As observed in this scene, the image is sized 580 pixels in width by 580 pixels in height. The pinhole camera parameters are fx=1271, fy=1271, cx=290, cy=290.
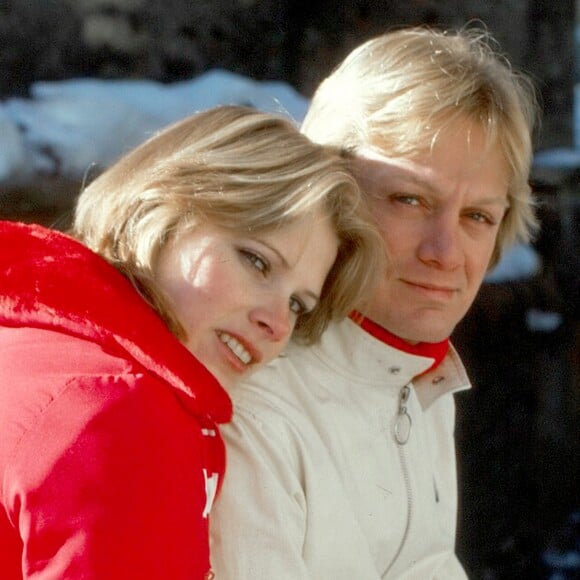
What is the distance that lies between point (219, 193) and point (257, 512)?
475 mm

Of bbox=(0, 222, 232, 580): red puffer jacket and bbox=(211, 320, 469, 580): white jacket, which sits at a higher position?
bbox=(0, 222, 232, 580): red puffer jacket

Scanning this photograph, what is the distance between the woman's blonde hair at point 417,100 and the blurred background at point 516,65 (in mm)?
1503

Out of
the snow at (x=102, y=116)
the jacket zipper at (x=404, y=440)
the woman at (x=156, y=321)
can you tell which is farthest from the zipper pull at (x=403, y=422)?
the snow at (x=102, y=116)

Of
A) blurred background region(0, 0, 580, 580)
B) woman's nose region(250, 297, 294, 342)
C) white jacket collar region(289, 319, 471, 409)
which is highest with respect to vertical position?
woman's nose region(250, 297, 294, 342)

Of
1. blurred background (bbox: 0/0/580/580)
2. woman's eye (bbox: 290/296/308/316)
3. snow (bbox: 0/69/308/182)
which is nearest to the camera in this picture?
woman's eye (bbox: 290/296/308/316)

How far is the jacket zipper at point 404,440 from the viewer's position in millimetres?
2182

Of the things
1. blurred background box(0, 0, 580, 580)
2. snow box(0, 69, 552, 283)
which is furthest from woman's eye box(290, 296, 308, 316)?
blurred background box(0, 0, 580, 580)

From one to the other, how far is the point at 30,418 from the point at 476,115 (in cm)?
102

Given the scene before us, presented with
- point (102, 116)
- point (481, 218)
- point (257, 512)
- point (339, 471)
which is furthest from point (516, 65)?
point (257, 512)

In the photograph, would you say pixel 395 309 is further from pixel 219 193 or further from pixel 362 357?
pixel 219 193

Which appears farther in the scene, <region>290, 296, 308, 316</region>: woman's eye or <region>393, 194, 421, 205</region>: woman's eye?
<region>393, 194, 421, 205</region>: woman's eye

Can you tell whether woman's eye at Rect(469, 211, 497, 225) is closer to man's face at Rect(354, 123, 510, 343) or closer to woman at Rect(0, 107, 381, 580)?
man's face at Rect(354, 123, 510, 343)

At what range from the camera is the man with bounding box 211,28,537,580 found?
6.66ft

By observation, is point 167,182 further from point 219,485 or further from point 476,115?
point 476,115
